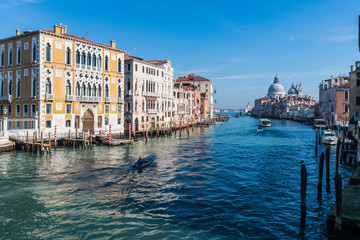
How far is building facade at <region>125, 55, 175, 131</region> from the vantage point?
38.9 m

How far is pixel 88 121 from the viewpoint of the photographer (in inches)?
1266

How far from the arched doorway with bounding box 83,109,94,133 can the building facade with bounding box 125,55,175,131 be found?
22.0 ft

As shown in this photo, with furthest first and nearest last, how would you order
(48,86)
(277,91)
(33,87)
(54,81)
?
(277,91)
(54,81)
(48,86)
(33,87)

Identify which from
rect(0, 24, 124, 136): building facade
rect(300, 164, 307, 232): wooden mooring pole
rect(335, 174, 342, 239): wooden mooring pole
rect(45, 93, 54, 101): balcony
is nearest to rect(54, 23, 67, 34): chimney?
rect(0, 24, 124, 136): building facade

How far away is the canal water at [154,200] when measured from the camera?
939 centimetres

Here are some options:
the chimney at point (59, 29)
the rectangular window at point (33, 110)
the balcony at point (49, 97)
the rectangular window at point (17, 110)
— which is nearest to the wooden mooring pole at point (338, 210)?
the balcony at point (49, 97)

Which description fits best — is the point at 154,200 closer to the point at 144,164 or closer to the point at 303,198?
the point at 303,198

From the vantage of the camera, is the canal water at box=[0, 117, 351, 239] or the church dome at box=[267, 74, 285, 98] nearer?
the canal water at box=[0, 117, 351, 239]

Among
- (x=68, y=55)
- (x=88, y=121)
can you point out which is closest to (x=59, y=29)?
(x=68, y=55)

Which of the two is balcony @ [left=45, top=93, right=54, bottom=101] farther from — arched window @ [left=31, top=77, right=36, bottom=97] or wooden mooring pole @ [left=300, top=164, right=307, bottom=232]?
wooden mooring pole @ [left=300, top=164, right=307, bottom=232]

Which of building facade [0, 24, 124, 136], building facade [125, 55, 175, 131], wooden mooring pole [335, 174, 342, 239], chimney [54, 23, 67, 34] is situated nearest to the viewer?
wooden mooring pole [335, 174, 342, 239]

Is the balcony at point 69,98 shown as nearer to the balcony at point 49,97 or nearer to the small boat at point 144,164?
the balcony at point 49,97

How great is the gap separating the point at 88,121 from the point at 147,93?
39.2 ft

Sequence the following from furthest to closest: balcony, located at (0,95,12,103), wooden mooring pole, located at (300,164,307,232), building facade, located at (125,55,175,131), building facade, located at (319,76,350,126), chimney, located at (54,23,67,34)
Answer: building facade, located at (319,76,350,126) < building facade, located at (125,55,175,131) < balcony, located at (0,95,12,103) < chimney, located at (54,23,67,34) < wooden mooring pole, located at (300,164,307,232)
